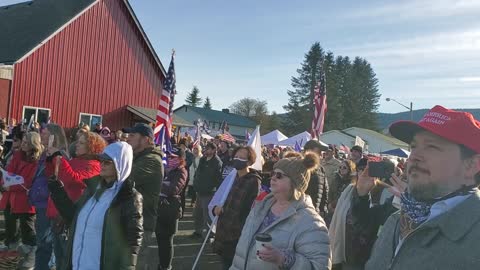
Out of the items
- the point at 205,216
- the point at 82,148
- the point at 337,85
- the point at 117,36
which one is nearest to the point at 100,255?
the point at 82,148

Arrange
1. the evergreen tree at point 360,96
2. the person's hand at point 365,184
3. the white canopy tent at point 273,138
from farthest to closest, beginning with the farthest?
the evergreen tree at point 360,96
the white canopy tent at point 273,138
the person's hand at point 365,184

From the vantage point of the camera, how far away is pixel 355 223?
14.9 ft

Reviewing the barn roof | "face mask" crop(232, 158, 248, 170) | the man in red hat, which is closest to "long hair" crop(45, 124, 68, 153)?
"face mask" crop(232, 158, 248, 170)

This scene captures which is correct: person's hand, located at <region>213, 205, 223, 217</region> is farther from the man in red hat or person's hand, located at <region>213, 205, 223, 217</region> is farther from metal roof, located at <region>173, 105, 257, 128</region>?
metal roof, located at <region>173, 105, 257, 128</region>

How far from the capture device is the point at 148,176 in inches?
208

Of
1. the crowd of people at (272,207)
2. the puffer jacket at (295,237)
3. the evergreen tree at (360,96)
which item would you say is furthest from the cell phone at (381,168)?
the evergreen tree at (360,96)

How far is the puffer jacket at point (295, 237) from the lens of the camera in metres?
3.38

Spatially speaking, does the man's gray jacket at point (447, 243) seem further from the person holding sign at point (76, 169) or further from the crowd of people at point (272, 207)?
the person holding sign at point (76, 169)

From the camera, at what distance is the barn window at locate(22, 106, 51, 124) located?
20608mm

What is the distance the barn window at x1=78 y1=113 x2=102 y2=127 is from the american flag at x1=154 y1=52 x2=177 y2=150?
13.7m

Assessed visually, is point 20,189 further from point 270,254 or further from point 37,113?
point 37,113

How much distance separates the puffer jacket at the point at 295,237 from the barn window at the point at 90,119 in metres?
20.8

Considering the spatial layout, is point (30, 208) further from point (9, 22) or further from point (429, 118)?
point (9, 22)

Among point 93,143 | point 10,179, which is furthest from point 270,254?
point 10,179
